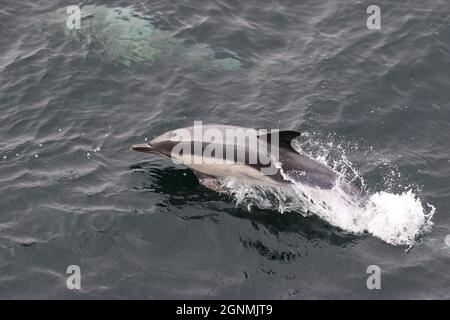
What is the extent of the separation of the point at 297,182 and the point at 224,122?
4784 mm

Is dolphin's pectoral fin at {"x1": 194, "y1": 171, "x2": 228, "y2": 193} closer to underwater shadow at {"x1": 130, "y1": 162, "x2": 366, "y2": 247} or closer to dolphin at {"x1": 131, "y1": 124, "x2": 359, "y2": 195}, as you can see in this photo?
underwater shadow at {"x1": 130, "y1": 162, "x2": 366, "y2": 247}

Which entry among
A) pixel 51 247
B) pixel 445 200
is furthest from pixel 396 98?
pixel 51 247

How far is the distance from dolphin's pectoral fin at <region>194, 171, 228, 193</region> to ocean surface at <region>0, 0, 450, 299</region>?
0.24m

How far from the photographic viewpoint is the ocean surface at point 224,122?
18344mm

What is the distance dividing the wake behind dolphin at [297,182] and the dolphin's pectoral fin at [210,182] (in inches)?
17.5

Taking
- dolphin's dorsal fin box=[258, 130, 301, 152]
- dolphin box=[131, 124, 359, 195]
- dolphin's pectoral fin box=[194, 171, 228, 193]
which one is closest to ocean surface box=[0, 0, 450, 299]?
dolphin's pectoral fin box=[194, 171, 228, 193]

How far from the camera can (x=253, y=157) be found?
772 inches

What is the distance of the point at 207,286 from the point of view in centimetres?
1786

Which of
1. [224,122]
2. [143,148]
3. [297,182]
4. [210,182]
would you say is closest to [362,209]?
[297,182]

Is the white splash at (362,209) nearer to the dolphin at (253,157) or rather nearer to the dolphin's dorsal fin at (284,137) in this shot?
the dolphin at (253,157)

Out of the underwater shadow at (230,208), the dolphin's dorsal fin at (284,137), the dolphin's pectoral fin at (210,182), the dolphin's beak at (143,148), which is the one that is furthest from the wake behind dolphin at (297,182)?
the dolphin's beak at (143,148)

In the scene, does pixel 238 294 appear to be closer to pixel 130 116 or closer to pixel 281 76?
pixel 130 116

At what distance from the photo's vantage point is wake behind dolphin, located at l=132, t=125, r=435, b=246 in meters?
19.5
